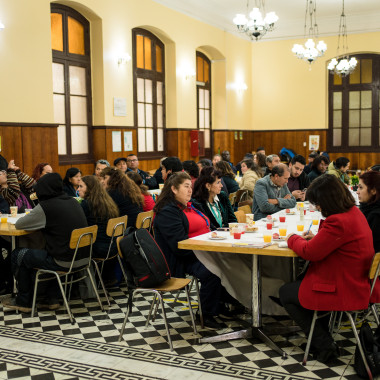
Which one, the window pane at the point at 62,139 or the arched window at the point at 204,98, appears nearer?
the window pane at the point at 62,139

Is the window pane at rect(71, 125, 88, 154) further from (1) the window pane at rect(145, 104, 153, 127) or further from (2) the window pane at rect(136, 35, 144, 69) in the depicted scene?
(2) the window pane at rect(136, 35, 144, 69)

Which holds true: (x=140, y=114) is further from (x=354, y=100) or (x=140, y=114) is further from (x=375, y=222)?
(x=375, y=222)

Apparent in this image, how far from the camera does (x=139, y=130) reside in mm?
12320

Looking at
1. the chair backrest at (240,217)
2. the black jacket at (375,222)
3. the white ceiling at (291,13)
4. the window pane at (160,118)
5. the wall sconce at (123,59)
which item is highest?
the white ceiling at (291,13)

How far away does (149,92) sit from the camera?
12.6 m

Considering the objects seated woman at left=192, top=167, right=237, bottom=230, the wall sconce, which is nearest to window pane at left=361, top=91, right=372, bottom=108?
the wall sconce

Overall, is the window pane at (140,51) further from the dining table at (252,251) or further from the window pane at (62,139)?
the dining table at (252,251)

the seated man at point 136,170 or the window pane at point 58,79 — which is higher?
the window pane at point 58,79

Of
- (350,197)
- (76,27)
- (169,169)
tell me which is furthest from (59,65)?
(350,197)

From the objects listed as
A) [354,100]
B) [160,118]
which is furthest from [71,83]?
[354,100]

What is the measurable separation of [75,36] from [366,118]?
974 cm

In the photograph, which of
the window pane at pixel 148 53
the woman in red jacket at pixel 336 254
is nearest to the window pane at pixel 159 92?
the window pane at pixel 148 53

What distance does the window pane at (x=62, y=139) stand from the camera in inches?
397

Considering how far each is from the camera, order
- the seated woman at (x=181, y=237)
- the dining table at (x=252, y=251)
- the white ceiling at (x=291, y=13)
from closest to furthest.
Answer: the dining table at (x=252, y=251), the seated woman at (x=181, y=237), the white ceiling at (x=291, y=13)
